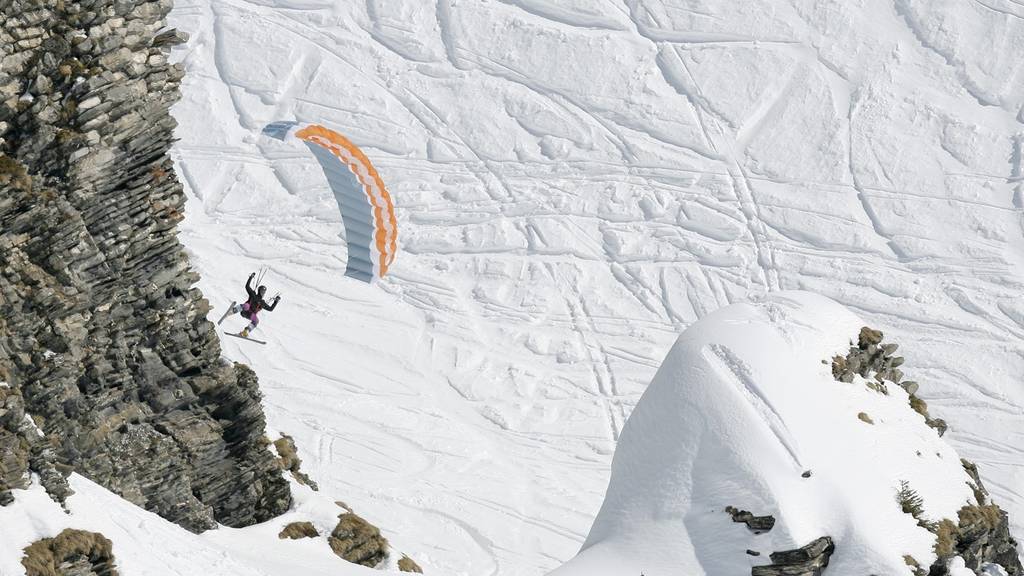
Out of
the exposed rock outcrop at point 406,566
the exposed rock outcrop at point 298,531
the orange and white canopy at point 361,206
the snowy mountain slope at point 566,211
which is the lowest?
the snowy mountain slope at point 566,211

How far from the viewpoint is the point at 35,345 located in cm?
1606

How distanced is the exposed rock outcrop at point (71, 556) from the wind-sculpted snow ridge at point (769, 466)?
5.92 meters

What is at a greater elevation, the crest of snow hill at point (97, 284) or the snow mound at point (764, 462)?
the crest of snow hill at point (97, 284)

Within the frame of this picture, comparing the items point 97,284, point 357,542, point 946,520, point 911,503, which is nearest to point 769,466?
point 911,503

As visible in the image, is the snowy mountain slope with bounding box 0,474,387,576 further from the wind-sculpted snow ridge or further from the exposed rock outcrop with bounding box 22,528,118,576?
the wind-sculpted snow ridge


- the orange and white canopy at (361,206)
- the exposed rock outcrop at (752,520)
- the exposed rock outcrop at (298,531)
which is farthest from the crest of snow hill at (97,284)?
the exposed rock outcrop at (752,520)

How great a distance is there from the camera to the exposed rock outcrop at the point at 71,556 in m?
14.7

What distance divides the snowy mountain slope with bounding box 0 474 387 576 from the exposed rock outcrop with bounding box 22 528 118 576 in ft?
0.27

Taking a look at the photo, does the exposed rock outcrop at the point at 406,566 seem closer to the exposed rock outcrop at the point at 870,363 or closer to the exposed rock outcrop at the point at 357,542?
the exposed rock outcrop at the point at 357,542

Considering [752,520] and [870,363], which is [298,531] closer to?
[752,520]

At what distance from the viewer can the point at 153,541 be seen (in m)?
16.5

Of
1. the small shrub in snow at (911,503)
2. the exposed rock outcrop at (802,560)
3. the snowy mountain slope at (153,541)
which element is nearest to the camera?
the snowy mountain slope at (153,541)

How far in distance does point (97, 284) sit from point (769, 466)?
8121 millimetres

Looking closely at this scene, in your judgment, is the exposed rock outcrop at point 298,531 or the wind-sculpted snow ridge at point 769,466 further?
the exposed rock outcrop at point 298,531
